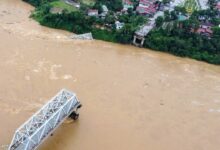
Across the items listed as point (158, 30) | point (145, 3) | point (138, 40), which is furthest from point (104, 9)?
point (158, 30)

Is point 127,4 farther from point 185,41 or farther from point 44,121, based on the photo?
point 44,121

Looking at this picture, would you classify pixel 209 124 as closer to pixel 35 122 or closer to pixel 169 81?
pixel 169 81

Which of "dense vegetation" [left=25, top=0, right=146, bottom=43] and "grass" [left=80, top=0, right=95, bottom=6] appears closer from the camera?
"dense vegetation" [left=25, top=0, right=146, bottom=43]

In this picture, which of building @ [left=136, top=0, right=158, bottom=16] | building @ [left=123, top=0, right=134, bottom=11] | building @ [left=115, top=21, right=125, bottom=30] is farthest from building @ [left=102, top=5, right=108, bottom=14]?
building @ [left=136, top=0, right=158, bottom=16]

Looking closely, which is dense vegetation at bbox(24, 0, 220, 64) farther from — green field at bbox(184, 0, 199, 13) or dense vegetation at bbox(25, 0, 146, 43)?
green field at bbox(184, 0, 199, 13)

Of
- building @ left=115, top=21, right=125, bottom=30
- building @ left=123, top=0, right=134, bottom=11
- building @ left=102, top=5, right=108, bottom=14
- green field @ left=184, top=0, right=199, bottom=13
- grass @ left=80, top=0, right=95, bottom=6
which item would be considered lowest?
building @ left=115, top=21, right=125, bottom=30

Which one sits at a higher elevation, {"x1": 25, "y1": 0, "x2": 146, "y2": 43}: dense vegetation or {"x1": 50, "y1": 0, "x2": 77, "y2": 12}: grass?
{"x1": 50, "y1": 0, "x2": 77, "y2": 12}: grass

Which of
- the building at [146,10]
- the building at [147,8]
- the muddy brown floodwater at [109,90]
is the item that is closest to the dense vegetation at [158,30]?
the muddy brown floodwater at [109,90]

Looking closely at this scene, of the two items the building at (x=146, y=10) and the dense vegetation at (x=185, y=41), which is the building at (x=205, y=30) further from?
the building at (x=146, y=10)
